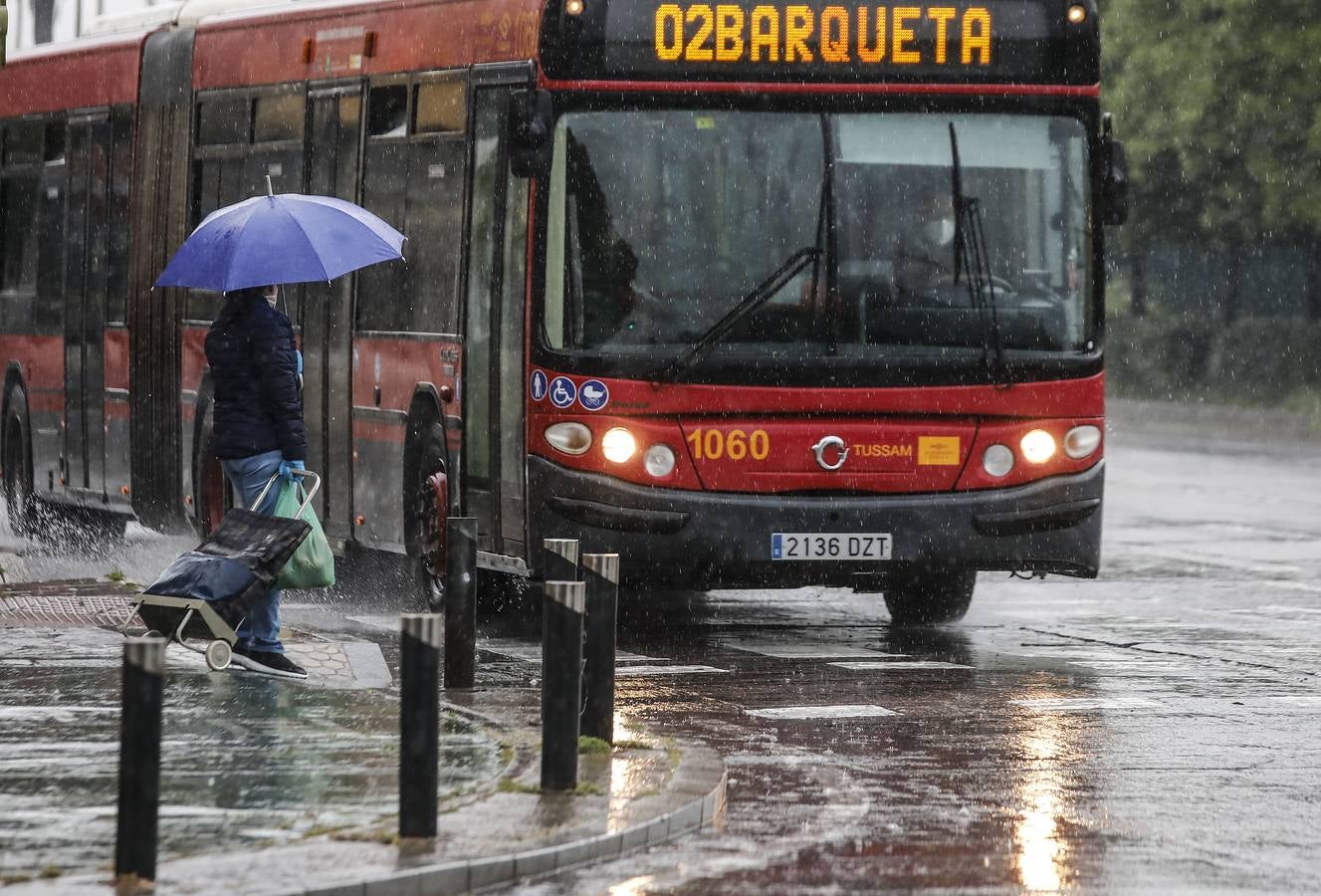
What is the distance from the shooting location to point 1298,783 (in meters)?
9.77

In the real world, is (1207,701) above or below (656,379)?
below

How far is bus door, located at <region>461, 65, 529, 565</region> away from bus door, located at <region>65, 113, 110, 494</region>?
5678mm

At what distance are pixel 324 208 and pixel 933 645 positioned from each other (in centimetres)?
365

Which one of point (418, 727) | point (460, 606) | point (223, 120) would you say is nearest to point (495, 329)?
point (460, 606)

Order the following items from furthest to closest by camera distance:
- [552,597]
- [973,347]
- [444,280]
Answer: [444,280], [973,347], [552,597]

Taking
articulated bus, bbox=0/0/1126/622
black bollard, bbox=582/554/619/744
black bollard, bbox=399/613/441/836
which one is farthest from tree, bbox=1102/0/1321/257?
black bollard, bbox=399/613/441/836

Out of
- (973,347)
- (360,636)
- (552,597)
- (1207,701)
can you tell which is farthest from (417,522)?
(552,597)

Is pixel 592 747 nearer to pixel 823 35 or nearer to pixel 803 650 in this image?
pixel 803 650

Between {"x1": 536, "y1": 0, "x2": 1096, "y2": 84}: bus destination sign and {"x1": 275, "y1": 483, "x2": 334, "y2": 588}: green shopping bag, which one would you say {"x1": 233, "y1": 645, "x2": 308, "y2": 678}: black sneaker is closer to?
{"x1": 275, "y1": 483, "x2": 334, "y2": 588}: green shopping bag

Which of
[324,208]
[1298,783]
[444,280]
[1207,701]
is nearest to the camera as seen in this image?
[1298,783]

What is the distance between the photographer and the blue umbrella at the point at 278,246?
40.6ft

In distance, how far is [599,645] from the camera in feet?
31.8

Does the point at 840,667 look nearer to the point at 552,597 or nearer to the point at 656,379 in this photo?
the point at 656,379

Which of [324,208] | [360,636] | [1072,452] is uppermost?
[324,208]
